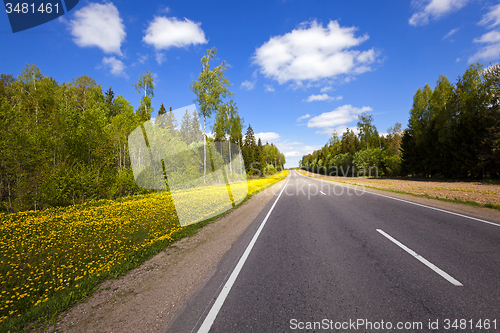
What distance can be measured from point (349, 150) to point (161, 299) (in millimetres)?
75339

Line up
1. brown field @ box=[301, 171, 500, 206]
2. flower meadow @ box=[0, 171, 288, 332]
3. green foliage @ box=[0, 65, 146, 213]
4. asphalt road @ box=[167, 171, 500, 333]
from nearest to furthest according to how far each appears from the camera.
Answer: asphalt road @ box=[167, 171, 500, 333], flower meadow @ box=[0, 171, 288, 332], brown field @ box=[301, 171, 500, 206], green foliage @ box=[0, 65, 146, 213]

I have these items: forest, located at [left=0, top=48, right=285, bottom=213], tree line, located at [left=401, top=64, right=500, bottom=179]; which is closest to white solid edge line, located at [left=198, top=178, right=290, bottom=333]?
forest, located at [left=0, top=48, right=285, bottom=213]

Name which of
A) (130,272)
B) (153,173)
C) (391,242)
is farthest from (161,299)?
Answer: (153,173)

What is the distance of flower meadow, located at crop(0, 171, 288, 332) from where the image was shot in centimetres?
340

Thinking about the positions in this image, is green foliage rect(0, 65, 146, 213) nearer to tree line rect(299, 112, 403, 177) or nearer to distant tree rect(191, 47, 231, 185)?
distant tree rect(191, 47, 231, 185)

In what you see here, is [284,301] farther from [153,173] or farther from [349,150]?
[349,150]

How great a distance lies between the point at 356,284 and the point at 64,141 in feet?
74.6

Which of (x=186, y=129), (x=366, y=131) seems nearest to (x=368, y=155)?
(x=366, y=131)

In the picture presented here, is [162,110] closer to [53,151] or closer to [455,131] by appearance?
[53,151]

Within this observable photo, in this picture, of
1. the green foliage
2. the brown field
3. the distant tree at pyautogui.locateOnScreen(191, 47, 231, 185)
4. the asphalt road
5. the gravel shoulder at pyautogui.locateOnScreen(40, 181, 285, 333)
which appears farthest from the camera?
the distant tree at pyautogui.locateOnScreen(191, 47, 231, 185)

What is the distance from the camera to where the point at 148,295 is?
10.8ft

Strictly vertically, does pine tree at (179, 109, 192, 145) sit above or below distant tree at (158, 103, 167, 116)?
below

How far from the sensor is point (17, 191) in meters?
13.4

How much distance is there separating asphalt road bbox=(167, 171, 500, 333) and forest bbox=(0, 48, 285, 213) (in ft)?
56.8
